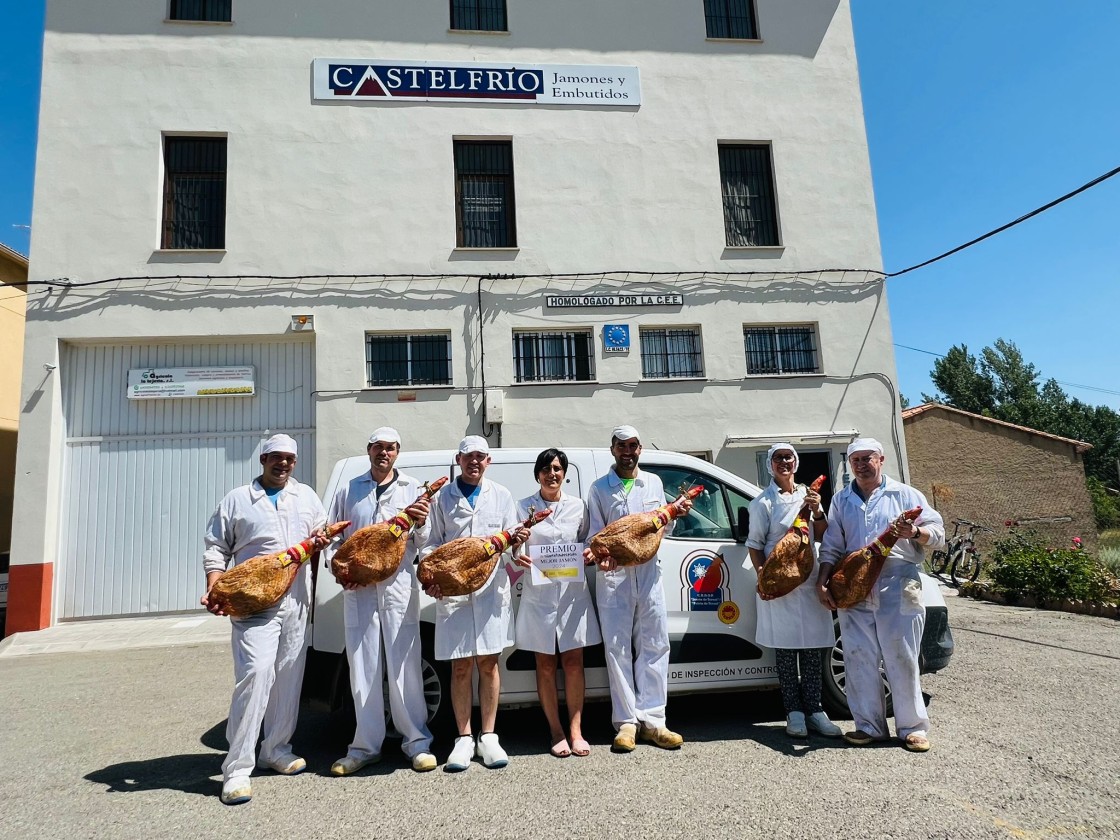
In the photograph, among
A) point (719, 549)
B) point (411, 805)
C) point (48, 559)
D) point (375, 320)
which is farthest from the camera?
point (375, 320)

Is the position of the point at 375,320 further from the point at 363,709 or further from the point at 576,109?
the point at 363,709

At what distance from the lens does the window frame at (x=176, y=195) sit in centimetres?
1116

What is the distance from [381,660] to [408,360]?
7.30m

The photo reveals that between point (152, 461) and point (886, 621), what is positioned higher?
point (152, 461)

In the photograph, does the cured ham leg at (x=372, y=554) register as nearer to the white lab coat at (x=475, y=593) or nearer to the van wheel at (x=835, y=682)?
the white lab coat at (x=475, y=593)

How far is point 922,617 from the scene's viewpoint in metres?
4.50

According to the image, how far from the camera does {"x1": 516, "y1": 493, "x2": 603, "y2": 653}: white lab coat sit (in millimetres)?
4398

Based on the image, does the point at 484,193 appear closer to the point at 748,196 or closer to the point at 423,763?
the point at 748,196

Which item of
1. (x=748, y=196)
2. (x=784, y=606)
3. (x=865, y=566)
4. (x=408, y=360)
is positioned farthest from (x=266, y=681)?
(x=748, y=196)

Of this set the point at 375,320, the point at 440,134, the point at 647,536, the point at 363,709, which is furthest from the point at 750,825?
the point at 440,134

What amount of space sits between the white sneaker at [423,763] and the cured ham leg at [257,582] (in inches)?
50.8

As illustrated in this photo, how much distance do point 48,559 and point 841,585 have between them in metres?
10.9

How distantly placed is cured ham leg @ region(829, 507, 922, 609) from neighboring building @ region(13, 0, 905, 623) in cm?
662

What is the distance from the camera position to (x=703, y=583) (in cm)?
490
